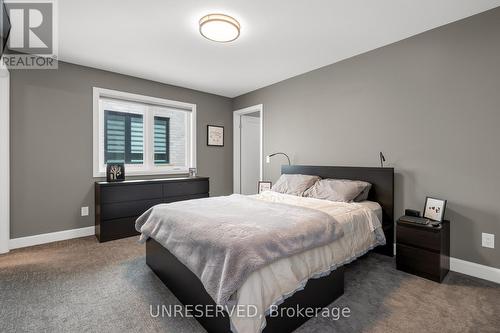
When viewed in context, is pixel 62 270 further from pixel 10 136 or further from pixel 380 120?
pixel 380 120

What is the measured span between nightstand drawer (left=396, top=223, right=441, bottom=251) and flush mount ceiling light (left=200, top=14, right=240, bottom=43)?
2.60 m

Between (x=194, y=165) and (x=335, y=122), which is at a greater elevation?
(x=335, y=122)

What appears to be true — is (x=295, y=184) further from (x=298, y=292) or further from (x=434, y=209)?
(x=298, y=292)

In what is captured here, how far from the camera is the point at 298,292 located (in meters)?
1.63

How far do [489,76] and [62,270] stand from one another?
458 cm

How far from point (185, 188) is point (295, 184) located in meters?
1.95

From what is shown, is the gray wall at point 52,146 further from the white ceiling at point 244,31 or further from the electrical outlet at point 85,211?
the white ceiling at point 244,31

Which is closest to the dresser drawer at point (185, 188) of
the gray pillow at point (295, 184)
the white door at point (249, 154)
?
the white door at point (249, 154)

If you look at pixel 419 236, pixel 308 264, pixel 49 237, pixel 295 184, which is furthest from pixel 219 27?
pixel 49 237

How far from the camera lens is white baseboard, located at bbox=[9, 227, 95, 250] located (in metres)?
3.05

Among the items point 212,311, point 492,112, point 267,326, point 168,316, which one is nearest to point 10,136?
point 168,316

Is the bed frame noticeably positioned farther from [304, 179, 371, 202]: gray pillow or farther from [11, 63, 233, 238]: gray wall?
[11, 63, 233, 238]: gray wall

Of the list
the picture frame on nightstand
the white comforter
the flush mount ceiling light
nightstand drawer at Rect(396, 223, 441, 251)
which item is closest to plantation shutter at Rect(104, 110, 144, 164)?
the picture frame on nightstand

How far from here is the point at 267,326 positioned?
1424mm
